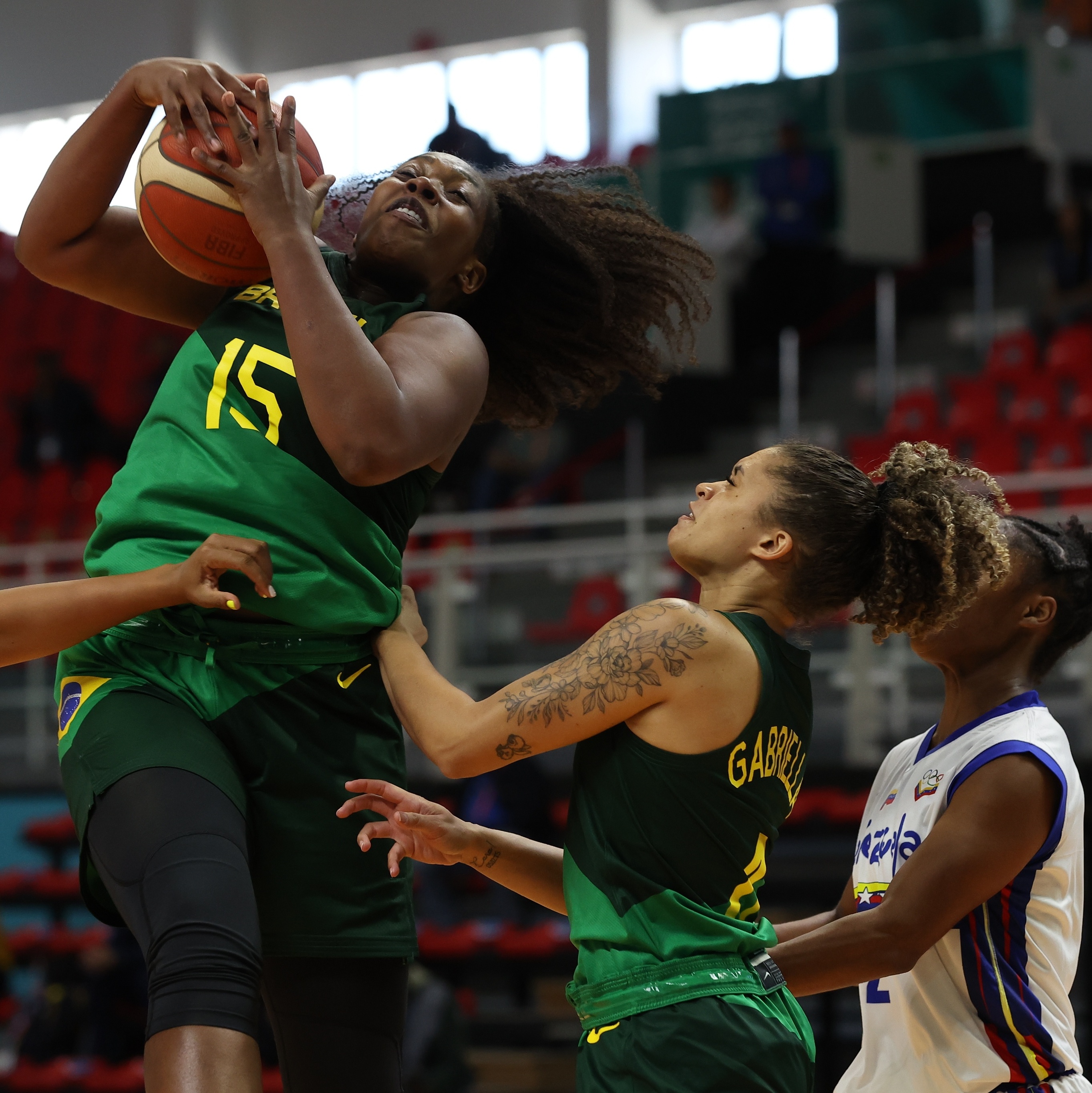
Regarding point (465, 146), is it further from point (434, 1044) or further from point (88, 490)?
point (88, 490)

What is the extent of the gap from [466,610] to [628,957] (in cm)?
607

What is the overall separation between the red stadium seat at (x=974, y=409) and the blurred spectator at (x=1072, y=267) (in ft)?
2.22

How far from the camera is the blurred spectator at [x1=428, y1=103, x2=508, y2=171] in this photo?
2744 millimetres

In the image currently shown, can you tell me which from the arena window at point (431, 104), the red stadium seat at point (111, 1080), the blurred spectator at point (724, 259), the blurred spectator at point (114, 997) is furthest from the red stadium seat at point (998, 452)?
the arena window at point (431, 104)

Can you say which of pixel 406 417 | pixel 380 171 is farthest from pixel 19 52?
pixel 406 417

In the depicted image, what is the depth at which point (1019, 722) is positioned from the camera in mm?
2396

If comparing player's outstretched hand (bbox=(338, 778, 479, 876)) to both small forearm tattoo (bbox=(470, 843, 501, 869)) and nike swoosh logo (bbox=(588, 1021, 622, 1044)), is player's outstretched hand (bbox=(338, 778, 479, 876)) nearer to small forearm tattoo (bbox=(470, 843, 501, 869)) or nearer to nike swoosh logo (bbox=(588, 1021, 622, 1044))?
small forearm tattoo (bbox=(470, 843, 501, 869))

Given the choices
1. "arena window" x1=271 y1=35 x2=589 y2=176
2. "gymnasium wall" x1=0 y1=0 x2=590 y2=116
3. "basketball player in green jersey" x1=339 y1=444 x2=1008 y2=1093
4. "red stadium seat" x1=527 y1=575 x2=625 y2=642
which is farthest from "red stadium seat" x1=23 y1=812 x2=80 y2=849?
"gymnasium wall" x1=0 y1=0 x2=590 y2=116

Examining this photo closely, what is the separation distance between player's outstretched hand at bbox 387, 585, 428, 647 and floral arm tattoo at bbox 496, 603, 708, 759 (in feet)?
0.62

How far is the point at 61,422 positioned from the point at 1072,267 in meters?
7.15

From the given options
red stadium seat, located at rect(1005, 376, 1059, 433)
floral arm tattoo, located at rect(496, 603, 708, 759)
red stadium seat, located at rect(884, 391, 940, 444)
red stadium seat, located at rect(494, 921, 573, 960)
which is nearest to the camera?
floral arm tattoo, located at rect(496, 603, 708, 759)

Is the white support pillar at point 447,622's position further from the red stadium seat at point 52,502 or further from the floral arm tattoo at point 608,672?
the floral arm tattoo at point 608,672

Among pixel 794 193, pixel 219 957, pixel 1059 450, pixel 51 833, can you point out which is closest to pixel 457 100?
pixel 794 193

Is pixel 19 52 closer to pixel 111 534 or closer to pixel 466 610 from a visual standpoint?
pixel 466 610
